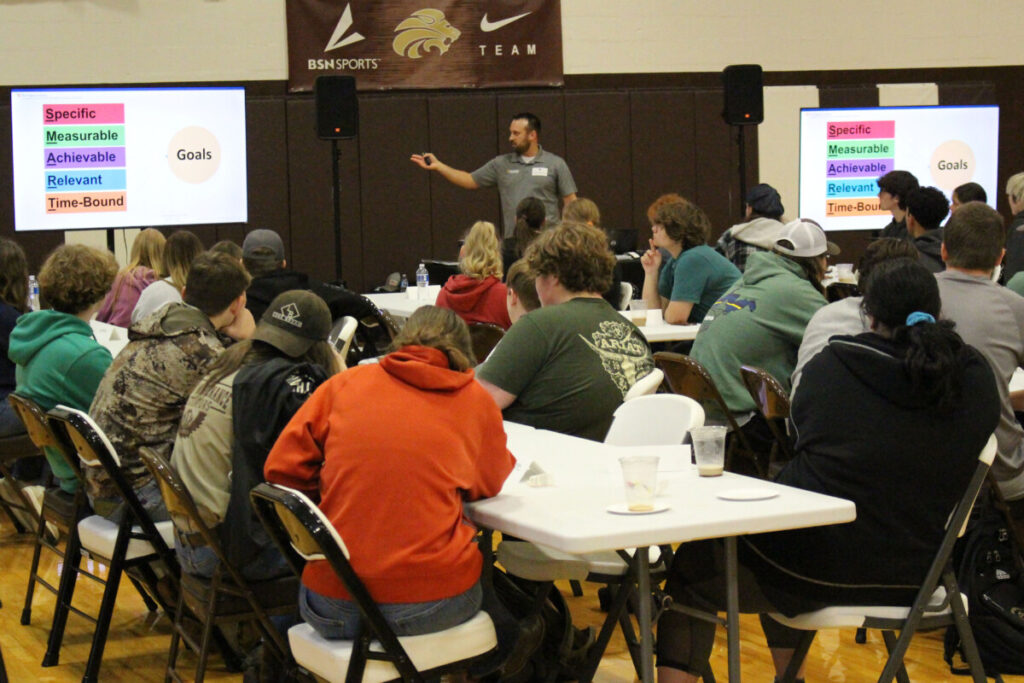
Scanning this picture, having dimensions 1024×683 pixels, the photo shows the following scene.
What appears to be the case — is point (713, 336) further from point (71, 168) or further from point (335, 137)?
point (71, 168)

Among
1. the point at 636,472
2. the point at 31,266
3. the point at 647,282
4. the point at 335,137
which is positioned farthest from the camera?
the point at 31,266

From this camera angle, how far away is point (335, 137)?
29.1 ft

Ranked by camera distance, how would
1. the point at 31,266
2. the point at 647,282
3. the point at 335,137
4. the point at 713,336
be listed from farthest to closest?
the point at 31,266 < the point at 335,137 < the point at 647,282 < the point at 713,336

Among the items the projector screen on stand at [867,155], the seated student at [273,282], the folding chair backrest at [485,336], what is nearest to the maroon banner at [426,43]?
the projector screen on stand at [867,155]

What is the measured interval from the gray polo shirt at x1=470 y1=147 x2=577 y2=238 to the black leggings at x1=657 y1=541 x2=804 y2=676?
643 centimetres

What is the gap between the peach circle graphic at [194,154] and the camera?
30.1 feet

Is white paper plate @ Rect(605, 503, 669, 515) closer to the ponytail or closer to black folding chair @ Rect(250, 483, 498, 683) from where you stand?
black folding chair @ Rect(250, 483, 498, 683)

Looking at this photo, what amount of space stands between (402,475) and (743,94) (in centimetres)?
760

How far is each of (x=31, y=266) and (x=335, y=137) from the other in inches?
105

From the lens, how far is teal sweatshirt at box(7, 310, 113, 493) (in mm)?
4105

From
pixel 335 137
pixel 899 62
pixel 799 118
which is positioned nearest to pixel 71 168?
pixel 335 137

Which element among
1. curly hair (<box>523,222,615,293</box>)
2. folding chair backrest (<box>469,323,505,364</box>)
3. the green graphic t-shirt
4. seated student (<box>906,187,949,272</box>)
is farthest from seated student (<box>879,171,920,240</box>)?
the green graphic t-shirt

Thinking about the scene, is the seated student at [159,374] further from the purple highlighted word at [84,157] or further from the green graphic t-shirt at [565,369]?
the purple highlighted word at [84,157]

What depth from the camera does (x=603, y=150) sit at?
10.6 m
